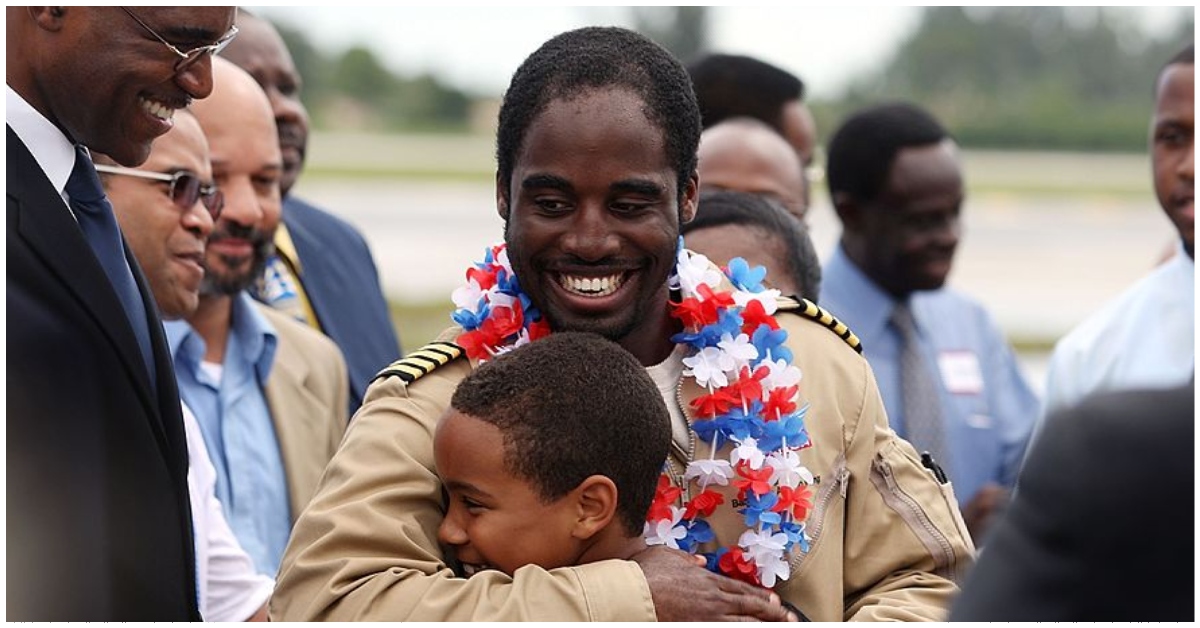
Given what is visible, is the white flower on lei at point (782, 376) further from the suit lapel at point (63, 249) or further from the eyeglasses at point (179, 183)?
the eyeglasses at point (179, 183)

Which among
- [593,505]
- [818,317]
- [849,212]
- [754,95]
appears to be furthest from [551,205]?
[754,95]

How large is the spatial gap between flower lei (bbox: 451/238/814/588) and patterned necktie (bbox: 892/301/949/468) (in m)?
2.39

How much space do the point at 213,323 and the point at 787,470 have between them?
2273 mm

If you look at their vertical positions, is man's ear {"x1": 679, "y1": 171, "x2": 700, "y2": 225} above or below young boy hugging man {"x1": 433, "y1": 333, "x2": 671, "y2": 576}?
above

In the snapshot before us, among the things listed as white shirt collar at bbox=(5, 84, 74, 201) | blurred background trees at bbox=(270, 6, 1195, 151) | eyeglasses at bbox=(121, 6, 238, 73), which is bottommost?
blurred background trees at bbox=(270, 6, 1195, 151)

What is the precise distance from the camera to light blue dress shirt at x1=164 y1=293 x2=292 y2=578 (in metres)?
4.53

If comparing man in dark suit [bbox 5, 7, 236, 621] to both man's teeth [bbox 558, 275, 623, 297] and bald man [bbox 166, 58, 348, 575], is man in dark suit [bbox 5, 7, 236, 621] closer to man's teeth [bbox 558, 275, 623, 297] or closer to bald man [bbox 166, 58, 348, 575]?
man's teeth [bbox 558, 275, 623, 297]

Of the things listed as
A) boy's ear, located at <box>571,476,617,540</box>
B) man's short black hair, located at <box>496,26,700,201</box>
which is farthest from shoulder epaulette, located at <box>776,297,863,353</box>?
boy's ear, located at <box>571,476,617,540</box>

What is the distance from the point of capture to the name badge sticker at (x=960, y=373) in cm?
604

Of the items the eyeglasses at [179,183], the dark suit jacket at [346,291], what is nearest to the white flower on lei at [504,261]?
the eyeglasses at [179,183]

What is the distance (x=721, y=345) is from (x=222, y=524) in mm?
1335

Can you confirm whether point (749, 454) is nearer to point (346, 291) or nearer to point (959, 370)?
point (346, 291)

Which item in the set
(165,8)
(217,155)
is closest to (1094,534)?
(165,8)

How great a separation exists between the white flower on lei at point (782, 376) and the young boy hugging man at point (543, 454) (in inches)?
14.0
